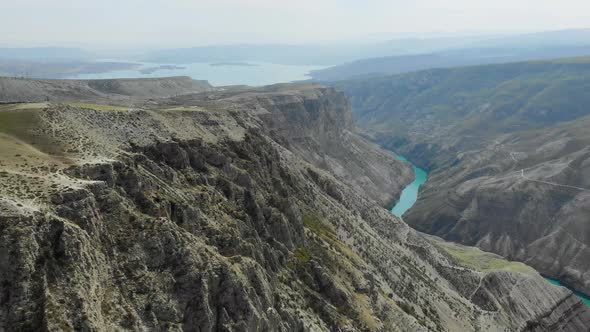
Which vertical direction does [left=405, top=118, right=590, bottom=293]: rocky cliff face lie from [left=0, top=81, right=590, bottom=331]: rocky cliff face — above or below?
below

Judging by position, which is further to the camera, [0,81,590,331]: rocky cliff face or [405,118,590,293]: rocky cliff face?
[405,118,590,293]: rocky cliff face

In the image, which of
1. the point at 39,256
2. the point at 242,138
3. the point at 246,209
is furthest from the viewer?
the point at 242,138

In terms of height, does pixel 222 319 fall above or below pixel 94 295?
below

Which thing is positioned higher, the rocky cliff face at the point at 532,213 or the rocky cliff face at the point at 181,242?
the rocky cliff face at the point at 181,242

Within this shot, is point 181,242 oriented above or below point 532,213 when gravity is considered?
above

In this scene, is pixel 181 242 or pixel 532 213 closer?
pixel 181 242

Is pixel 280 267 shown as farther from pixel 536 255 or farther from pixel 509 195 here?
pixel 509 195

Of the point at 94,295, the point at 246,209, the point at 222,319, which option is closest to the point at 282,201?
the point at 246,209

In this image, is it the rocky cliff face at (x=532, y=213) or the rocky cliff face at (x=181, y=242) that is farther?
the rocky cliff face at (x=532, y=213)
